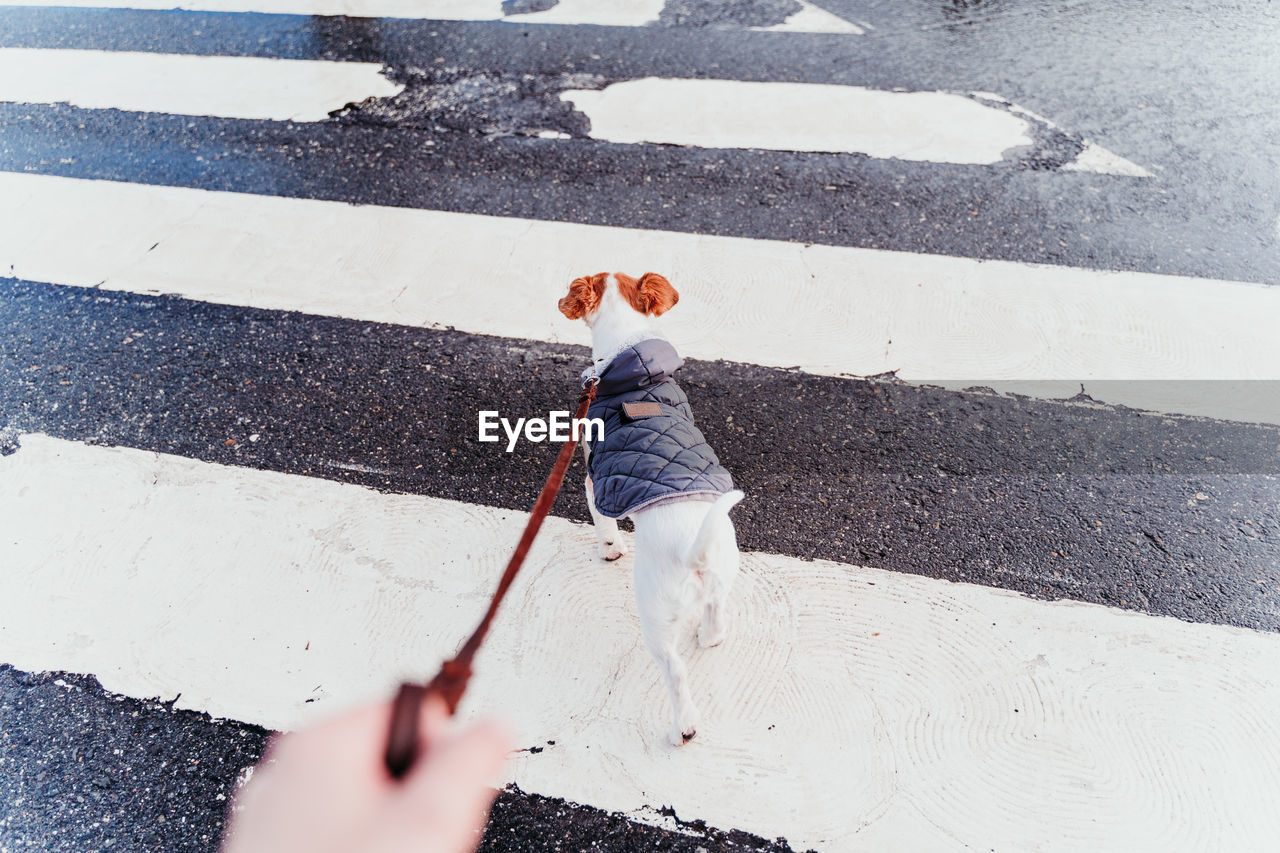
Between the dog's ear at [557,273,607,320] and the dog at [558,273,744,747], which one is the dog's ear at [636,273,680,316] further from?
the dog's ear at [557,273,607,320]

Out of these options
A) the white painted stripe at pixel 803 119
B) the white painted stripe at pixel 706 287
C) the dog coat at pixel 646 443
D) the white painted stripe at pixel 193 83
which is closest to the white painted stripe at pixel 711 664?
the dog coat at pixel 646 443

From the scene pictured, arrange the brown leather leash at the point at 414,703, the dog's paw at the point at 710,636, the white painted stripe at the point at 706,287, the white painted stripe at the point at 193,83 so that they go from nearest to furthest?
the brown leather leash at the point at 414,703
the dog's paw at the point at 710,636
the white painted stripe at the point at 706,287
the white painted stripe at the point at 193,83

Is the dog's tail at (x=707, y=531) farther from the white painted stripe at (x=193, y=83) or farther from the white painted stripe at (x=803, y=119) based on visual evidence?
the white painted stripe at (x=193, y=83)

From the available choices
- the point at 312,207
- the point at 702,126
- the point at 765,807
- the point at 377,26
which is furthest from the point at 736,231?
the point at 377,26

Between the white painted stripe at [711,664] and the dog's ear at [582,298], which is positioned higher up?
the dog's ear at [582,298]

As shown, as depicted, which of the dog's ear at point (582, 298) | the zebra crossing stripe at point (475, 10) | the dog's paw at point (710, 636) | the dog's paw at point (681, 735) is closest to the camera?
the dog's paw at point (681, 735)

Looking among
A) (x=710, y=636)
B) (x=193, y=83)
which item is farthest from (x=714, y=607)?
(x=193, y=83)

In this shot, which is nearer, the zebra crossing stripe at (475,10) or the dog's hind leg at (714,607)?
the dog's hind leg at (714,607)

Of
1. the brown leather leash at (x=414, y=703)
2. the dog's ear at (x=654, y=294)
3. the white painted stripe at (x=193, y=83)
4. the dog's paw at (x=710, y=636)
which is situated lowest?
the dog's paw at (x=710, y=636)
